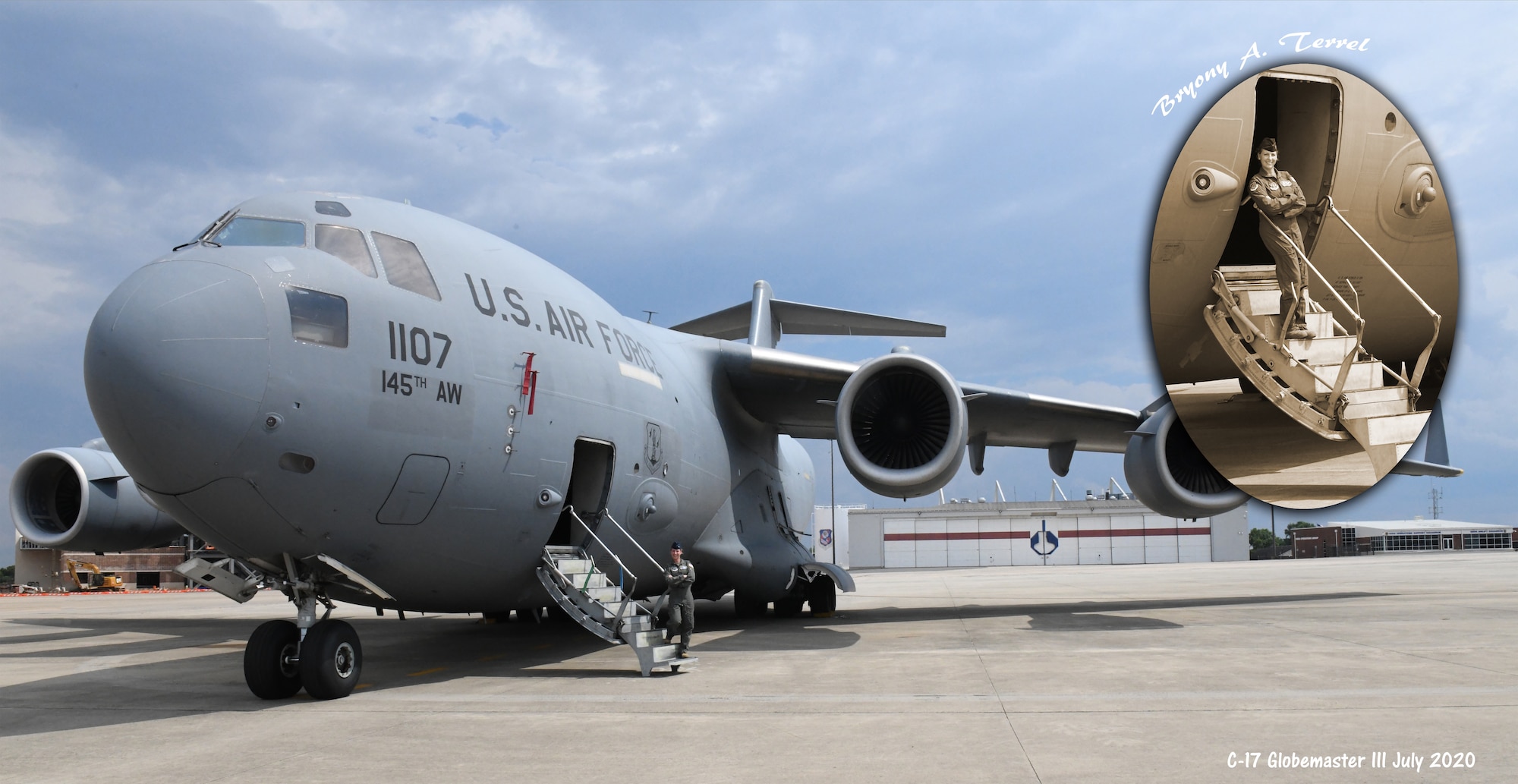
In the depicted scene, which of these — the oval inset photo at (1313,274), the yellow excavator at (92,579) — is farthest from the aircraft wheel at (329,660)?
the yellow excavator at (92,579)

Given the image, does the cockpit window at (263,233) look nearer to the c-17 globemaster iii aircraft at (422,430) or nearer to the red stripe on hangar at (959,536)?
the c-17 globemaster iii aircraft at (422,430)

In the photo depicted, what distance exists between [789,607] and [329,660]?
8.90 m

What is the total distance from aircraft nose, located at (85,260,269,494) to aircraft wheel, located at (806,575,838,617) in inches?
402

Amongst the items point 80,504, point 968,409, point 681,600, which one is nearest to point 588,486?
point 681,600

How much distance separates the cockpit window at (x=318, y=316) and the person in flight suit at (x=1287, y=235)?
18.6 feet

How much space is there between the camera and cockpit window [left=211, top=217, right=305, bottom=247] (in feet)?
22.7

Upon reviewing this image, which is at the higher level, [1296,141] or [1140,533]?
[1296,141]

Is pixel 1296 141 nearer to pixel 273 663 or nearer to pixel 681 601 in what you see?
pixel 681 601

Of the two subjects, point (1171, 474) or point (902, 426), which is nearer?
point (1171, 474)

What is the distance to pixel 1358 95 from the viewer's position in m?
4.26

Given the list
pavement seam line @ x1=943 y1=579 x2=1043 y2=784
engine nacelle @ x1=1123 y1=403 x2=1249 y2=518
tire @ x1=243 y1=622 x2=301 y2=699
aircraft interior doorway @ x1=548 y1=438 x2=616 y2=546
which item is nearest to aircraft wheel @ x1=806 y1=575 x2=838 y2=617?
pavement seam line @ x1=943 y1=579 x2=1043 y2=784

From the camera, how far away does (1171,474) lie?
38.8ft

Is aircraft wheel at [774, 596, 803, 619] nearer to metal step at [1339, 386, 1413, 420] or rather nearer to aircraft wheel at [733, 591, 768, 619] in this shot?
aircraft wheel at [733, 591, 768, 619]

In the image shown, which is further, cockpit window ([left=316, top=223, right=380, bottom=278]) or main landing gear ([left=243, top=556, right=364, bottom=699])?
cockpit window ([left=316, top=223, right=380, bottom=278])
